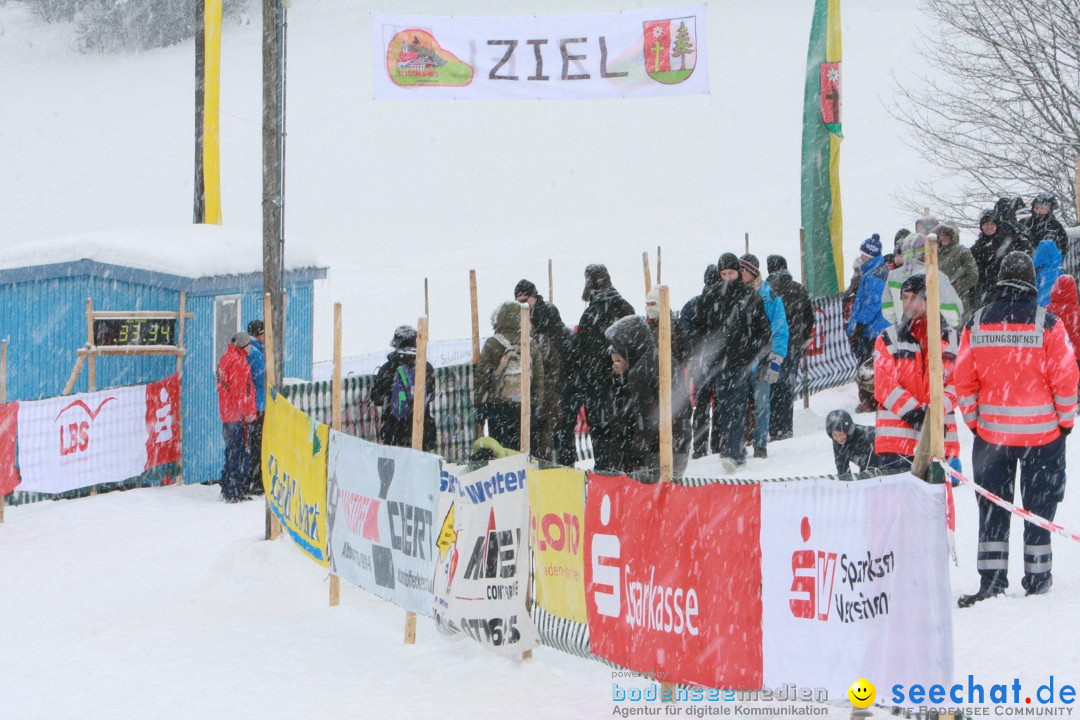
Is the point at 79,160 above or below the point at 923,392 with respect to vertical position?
above

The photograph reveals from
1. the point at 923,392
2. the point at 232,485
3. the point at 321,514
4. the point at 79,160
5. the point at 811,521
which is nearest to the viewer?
the point at 811,521

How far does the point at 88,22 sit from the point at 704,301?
6448cm

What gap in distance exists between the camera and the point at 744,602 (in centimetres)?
552

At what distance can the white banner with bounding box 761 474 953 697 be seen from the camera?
16.5 feet

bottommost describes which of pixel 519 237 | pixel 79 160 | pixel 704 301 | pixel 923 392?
pixel 923 392

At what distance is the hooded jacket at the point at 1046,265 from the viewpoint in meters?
11.6

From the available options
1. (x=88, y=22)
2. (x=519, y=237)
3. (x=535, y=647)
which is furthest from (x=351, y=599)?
(x=88, y=22)

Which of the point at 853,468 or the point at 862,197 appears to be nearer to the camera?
the point at 853,468

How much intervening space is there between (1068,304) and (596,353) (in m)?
5.00

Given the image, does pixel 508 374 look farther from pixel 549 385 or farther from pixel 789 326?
pixel 789 326

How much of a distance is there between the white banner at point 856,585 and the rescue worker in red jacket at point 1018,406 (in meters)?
1.91

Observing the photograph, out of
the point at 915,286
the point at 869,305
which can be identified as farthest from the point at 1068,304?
the point at 915,286

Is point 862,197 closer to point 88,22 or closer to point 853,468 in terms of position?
point 853,468

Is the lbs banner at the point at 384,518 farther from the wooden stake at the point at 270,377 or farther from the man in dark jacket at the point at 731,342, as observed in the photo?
the man in dark jacket at the point at 731,342
